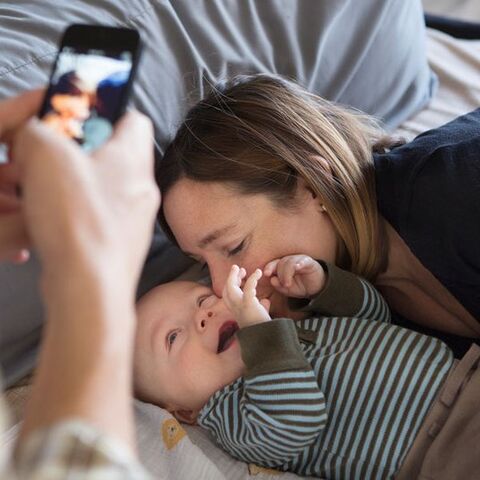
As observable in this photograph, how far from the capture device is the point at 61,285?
0.53m

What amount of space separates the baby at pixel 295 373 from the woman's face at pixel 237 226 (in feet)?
0.11

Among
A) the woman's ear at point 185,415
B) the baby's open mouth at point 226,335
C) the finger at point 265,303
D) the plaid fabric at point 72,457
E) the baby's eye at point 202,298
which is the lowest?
the woman's ear at point 185,415

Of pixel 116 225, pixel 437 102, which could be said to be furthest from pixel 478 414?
pixel 437 102

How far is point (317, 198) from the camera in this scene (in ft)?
4.16

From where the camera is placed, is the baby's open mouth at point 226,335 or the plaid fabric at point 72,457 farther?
the baby's open mouth at point 226,335

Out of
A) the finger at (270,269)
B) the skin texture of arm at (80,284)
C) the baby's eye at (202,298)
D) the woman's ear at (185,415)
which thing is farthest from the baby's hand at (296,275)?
the skin texture of arm at (80,284)

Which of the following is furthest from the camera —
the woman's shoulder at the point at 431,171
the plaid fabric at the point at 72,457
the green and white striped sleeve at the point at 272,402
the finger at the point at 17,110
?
the woman's shoulder at the point at 431,171

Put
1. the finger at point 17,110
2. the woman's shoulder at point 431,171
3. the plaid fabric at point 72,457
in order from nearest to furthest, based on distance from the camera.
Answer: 1. the plaid fabric at point 72,457
2. the finger at point 17,110
3. the woman's shoulder at point 431,171

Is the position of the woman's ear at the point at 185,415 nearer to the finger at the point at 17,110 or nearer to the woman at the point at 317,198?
the woman at the point at 317,198

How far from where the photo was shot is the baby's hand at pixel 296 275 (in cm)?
121

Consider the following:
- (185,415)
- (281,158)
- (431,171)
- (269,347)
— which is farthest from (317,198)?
(185,415)

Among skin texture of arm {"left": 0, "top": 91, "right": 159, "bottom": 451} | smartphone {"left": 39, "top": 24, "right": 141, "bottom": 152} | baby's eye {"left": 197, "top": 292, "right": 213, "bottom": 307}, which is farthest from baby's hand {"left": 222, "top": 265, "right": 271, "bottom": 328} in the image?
skin texture of arm {"left": 0, "top": 91, "right": 159, "bottom": 451}

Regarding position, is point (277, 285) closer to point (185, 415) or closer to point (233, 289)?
point (233, 289)

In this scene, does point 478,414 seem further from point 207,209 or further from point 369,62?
point 369,62
